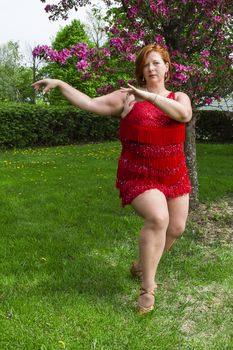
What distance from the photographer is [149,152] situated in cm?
361

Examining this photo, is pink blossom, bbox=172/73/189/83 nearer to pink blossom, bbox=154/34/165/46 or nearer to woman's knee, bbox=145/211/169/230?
pink blossom, bbox=154/34/165/46

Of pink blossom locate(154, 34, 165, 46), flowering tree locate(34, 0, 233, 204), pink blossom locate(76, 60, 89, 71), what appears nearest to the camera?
pink blossom locate(76, 60, 89, 71)

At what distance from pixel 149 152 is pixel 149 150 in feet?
0.05

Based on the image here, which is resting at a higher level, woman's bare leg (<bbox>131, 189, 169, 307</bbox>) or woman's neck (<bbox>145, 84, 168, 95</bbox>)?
woman's neck (<bbox>145, 84, 168, 95</bbox>)

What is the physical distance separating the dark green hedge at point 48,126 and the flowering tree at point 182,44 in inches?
382

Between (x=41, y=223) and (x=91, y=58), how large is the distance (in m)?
2.07

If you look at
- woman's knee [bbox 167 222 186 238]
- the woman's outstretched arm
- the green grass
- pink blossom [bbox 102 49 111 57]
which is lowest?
the green grass

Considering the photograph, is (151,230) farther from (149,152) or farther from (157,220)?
(149,152)

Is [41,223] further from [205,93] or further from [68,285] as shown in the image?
[205,93]

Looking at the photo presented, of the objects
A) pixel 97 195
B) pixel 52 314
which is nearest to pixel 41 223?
pixel 97 195

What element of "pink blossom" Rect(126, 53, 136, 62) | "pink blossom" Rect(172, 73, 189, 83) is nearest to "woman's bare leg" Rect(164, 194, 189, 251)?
"pink blossom" Rect(172, 73, 189, 83)

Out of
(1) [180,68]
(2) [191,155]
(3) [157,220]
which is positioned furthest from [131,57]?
(3) [157,220]

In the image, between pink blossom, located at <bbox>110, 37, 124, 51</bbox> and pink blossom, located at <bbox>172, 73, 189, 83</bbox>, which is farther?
pink blossom, located at <bbox>110, 37, 124, 51</bbox>

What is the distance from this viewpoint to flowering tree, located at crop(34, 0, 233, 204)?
536 cm
